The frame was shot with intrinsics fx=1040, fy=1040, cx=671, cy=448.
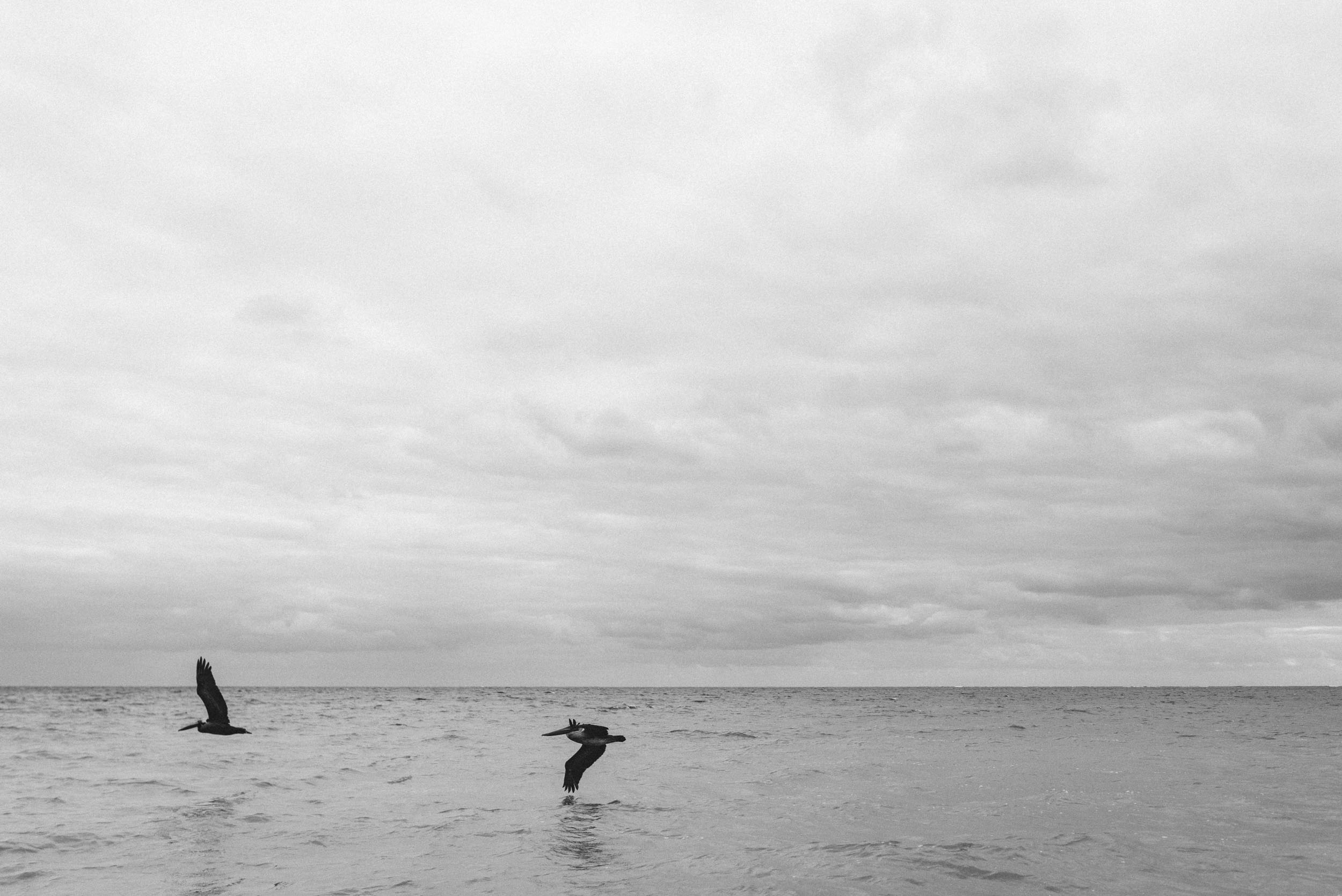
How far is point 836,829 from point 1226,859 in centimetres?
688

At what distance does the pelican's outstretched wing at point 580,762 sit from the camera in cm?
2195

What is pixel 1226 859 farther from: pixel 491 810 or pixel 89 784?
pixel 89 784

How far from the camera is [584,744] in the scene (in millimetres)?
21812

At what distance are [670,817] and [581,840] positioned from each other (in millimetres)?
3607

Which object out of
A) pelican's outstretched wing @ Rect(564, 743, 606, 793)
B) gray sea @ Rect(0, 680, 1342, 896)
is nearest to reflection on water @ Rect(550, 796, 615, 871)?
gray sea @ Rect(0, 680, 1342, 896)

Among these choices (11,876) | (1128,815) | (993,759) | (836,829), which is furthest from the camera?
(993,759)

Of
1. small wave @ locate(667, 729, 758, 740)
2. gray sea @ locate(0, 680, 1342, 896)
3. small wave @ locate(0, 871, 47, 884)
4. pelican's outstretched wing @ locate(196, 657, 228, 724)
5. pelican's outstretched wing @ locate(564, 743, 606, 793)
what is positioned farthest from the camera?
small wave @ locate(667, 729, 758, 740)

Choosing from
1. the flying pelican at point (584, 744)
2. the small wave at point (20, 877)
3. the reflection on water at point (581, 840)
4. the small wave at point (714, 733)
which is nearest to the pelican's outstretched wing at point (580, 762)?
the flying pelican at point (584, 744)

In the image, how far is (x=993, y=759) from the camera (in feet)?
124

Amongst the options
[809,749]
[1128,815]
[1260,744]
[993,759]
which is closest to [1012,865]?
[1128,815]

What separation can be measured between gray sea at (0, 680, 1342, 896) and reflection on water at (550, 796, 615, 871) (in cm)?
13

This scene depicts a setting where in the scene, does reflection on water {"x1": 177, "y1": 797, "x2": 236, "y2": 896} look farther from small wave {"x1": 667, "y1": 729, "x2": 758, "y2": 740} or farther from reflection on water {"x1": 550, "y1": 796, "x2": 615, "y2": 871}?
small wave {"x1": 667, "y1": 729, "x2": 758, "y2": 740}

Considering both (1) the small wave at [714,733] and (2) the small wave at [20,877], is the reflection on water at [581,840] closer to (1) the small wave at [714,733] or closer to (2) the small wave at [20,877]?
(2) the small wave at [20,877]

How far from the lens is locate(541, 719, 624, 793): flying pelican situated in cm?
2114
